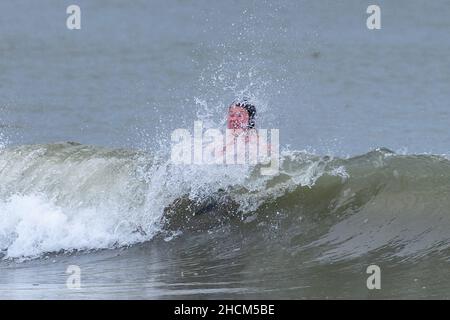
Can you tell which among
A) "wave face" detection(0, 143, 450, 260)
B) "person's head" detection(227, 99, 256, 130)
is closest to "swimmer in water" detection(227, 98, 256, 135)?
"person's head" detection(227, 99, 256, 130)

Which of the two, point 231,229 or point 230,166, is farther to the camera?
point 230,166

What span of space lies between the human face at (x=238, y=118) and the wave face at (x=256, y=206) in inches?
18.1

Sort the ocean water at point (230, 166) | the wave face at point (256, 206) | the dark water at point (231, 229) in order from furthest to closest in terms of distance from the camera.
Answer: the wave face at point (256, 206) → the ocean water at point (230, 166) → the dark water at point (231, 229)

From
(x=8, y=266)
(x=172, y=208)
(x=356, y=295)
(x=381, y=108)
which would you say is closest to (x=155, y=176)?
(x=172, y=208)

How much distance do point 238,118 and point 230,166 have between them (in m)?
0.49

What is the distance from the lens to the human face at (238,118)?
30.2 feet

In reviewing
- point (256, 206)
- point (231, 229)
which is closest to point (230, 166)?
point (256, 206)

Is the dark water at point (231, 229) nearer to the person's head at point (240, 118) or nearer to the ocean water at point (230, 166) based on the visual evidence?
the ocean water at point (230, 166)

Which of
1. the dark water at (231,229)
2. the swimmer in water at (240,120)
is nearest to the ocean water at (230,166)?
the dark water at (231,229)

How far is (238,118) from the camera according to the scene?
9.27 meters

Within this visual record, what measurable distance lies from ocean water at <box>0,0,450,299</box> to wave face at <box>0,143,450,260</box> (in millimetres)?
19

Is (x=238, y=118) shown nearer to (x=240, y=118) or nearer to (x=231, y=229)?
(x=240, y=118)

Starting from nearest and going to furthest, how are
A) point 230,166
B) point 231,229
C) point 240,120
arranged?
point 231,229 → point 240,120 → point 230,166

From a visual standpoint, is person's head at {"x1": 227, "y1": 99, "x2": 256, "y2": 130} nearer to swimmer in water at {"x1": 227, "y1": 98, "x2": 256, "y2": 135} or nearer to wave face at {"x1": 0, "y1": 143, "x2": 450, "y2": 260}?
swimmer in water at {"x1": 227, "y1": 98, "x2": 256, "y2": 135}
